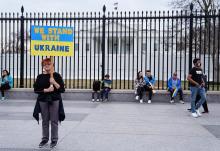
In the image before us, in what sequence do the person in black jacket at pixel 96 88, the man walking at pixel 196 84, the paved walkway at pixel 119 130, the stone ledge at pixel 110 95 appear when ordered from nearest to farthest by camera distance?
the paved walkway at pixel 119 130 < the man walking at pixel 196 84 < the stone ledge at pixel 110 95 < the person in black jacket at pixel 96 88

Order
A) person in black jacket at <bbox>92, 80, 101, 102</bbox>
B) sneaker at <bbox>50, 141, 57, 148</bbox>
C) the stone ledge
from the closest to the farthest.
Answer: sneaker at <bbox>50, 141, 57, 148</bbox>
the stone ledge
person in black jacket at <bbox>92, 80, 101, 102</bbox>

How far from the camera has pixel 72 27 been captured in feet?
51.4

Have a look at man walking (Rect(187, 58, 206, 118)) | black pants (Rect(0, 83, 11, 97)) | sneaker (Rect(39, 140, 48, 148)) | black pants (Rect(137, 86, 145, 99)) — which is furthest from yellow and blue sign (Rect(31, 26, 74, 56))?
sneaker (Rect(39, 140, 48, 148))

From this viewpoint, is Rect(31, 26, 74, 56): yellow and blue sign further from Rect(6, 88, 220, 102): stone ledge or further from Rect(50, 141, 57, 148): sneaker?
Rect(50, 141, 57, 148): sneaker

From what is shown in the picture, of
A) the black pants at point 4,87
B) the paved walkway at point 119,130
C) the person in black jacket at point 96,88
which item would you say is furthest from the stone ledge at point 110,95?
the paved walkway at point 119,130

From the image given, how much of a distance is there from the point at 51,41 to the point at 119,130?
7963 mm

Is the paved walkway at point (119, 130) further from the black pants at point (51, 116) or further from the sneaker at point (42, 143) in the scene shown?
the black pants at point (51, 116)

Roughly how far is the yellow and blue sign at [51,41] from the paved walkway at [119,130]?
324 cm

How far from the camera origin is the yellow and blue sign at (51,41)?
15.6 m

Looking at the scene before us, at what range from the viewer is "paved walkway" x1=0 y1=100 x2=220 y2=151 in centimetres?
693

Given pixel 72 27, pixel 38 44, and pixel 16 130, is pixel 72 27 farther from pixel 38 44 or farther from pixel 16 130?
pixel 16 130

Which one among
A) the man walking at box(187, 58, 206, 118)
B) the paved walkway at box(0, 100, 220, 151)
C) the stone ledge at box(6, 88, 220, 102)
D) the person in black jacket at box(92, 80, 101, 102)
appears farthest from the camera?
the person in black jacket at box(92, 80, 101, 102)

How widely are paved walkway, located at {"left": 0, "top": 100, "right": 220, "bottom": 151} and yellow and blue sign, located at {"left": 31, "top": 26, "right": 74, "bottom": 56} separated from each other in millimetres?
3238

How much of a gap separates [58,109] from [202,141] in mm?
2927
